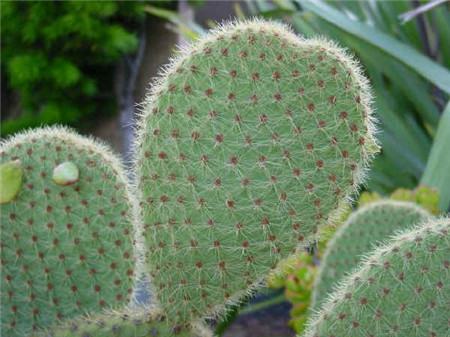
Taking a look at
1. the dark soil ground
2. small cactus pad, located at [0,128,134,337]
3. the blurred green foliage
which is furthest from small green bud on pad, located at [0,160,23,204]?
the blurred green foliage

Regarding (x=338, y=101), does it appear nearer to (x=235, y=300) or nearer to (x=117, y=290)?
(x=235, y=300)

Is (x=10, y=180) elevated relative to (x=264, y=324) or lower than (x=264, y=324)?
elevated

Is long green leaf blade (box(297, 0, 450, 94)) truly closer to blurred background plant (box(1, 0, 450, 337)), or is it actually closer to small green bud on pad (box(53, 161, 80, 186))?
blurred background plant (box(1, 0, 450, 337))

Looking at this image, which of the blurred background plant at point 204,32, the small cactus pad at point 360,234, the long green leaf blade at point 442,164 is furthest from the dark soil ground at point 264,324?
the small cactus pad at point 360,234

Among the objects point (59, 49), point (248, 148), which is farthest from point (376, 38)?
point (59, 49)

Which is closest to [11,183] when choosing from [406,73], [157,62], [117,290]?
[117,290]

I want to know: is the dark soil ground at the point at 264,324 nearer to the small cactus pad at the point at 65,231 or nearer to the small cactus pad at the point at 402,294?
the small cactus pad at the point at 65,231

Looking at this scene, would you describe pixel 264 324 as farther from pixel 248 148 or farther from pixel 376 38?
pixel 248 148

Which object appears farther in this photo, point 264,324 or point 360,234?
point 264,324
